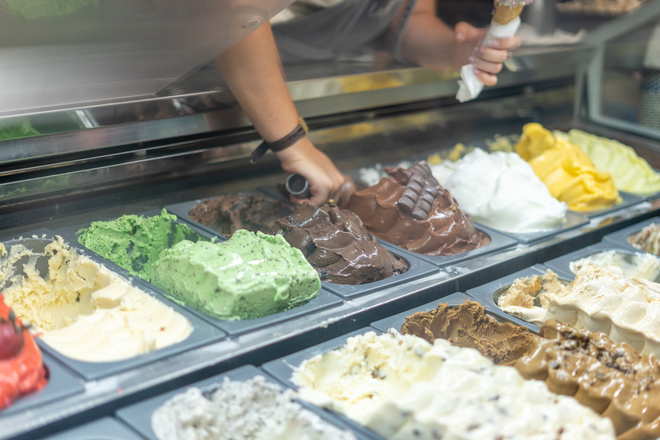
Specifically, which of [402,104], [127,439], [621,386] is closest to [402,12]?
[402,104]

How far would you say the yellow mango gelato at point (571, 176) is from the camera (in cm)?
236

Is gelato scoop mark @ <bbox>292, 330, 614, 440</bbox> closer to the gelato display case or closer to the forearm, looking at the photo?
the gelato display case

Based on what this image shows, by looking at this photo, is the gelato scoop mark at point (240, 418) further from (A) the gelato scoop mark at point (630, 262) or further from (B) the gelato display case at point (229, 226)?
(A) the gelato scoop mark at point (630, 262)

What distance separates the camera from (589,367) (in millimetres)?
1340

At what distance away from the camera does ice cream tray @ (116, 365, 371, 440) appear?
115cm

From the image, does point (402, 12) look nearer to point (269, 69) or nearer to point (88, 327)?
point (269, 69)

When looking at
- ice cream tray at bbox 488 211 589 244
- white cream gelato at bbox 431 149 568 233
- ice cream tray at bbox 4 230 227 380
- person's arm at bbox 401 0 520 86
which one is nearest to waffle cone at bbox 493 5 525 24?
person's arm at bbox 401 0 520 86

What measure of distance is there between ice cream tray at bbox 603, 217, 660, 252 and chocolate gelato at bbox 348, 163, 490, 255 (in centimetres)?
45

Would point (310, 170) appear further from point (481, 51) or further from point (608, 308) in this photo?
point (608, 308)

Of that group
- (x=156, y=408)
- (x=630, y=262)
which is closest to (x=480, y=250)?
(x=630, y=262)

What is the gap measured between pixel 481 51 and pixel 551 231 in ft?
2.03

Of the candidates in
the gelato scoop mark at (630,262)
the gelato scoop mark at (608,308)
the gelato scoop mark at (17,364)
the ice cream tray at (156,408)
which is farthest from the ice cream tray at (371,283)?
the gelato scoop mark at (17,364)

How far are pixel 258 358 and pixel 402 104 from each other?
1681 millimetres

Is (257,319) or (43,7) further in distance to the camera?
(257,319)
